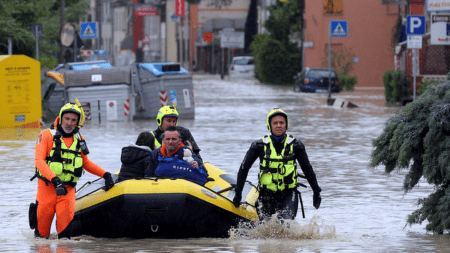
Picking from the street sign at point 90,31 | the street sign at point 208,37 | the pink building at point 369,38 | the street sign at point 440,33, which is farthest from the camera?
the street sign at point 208,37

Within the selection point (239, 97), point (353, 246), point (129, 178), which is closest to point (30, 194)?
point (129, 178)

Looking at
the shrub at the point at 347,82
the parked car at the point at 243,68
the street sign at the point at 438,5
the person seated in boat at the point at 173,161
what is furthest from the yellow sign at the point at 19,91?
the parked car at the point at 243,68

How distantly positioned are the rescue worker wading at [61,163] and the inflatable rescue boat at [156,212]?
11.4 inches

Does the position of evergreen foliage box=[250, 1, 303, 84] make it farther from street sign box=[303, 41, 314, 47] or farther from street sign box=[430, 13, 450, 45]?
street sign box=[430, 13, 450, 45]

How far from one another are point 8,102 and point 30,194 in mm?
11230

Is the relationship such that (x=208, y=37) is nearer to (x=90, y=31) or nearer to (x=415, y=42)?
(x=90, y=31)

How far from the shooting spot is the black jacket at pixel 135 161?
9.17m

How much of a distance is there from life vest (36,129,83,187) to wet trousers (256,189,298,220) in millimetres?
1695

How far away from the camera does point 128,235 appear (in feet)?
27.7

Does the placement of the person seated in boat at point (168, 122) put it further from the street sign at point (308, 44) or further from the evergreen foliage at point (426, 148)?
the street sign at point (308, 44)

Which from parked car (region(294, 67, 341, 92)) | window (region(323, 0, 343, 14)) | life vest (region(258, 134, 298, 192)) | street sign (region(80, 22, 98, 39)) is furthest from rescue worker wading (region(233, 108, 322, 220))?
window (region(323, 0, 343, 14))

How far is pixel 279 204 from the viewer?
8.31m

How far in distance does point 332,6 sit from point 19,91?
117 ft

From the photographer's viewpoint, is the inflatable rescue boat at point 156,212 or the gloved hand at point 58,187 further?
the inflatable rescue boat at point 156,212
